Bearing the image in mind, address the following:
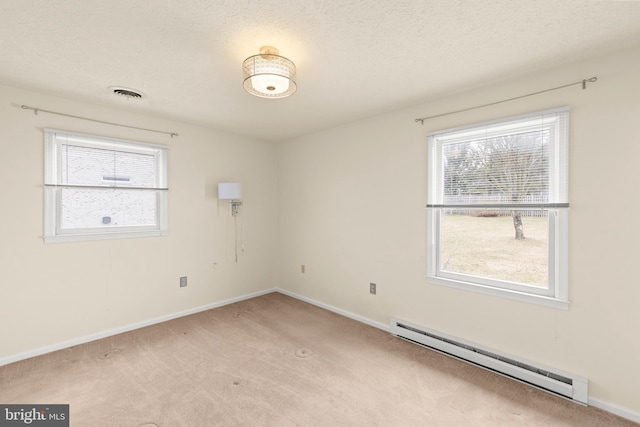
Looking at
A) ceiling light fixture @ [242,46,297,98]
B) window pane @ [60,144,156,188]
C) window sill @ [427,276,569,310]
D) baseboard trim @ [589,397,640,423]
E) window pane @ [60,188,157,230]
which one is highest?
ceiling light fixture @ [242,46,297,98]

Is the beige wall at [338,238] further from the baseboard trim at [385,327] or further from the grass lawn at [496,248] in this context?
the grass lawn at [496,248]

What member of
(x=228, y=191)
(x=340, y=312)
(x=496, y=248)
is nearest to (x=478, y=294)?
(x=496, y=248)

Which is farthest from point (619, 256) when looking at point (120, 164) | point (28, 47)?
point (120, 164)

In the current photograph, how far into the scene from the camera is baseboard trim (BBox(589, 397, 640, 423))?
1.87 meters

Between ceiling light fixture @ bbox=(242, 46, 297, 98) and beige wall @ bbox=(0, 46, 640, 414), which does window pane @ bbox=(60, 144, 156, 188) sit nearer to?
beige wall @ bbox=(0, 46, 640, 414)

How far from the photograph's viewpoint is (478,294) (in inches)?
100

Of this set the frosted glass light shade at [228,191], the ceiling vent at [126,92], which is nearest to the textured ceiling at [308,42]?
the ceiling vent at [126,92]

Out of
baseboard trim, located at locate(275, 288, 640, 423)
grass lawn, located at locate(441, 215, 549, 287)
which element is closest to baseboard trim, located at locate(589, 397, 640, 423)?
baseboard trim, located at locate(275, 288, 640, 423)

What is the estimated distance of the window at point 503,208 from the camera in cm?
218

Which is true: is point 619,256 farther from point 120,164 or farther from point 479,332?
point 120,164

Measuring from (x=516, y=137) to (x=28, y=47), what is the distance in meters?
3.61

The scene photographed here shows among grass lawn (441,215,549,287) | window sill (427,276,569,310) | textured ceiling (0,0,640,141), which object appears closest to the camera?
textured ceiling (0,0,640,141)

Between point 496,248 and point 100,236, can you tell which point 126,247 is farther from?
point 496,248

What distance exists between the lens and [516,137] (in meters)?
2.37
